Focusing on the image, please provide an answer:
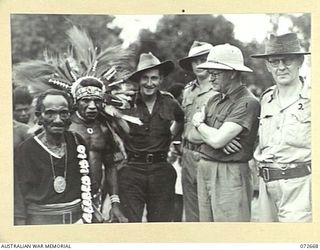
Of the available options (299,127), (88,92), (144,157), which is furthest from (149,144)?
(299,127)

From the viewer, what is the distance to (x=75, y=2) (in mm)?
1140

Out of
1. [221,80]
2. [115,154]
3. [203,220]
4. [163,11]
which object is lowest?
[203,220]

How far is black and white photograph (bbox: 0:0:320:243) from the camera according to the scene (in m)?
1.14

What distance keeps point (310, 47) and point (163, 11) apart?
0.23m

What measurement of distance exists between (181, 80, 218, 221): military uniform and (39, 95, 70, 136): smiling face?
0.59 ft

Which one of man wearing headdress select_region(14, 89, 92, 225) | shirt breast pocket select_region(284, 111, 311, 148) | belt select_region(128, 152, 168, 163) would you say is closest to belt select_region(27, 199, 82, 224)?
man wearing headdress select_region(14, 89, 92, 225)

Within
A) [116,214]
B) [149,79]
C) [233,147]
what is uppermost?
[149,79]

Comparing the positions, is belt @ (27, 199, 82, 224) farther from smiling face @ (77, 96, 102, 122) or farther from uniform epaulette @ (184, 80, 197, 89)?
uniform epaulette @ (184, 80, 197, 89)

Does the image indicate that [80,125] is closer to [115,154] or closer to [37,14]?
[115,154]

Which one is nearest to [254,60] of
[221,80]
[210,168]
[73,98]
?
[221,80]

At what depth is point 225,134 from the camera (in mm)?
1141

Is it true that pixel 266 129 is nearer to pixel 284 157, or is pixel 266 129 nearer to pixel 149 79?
pixel 284 157

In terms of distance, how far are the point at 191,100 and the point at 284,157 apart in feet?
0.55

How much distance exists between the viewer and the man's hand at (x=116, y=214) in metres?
1.15
